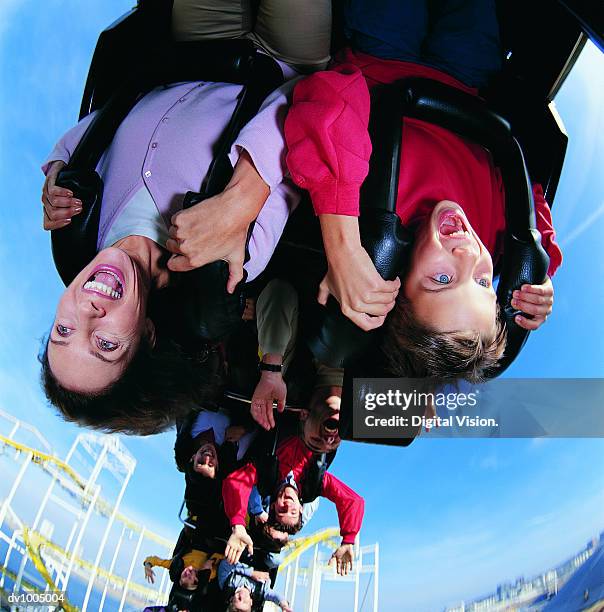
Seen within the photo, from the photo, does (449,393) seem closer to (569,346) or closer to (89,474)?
(569,346)

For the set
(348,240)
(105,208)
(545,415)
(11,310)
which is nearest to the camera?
(348,240)

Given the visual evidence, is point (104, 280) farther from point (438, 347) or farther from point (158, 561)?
point (158, 561)

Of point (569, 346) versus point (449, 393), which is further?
point (569, 346)

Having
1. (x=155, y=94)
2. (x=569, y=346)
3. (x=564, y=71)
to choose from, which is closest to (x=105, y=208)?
Answer: (x=155, y=94)

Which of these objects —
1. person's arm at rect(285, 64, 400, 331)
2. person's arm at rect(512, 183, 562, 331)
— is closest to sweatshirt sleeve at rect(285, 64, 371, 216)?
person's arm at rect(285, 64, 400, 331)

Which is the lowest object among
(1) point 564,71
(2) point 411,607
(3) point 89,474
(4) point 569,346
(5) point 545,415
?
(2) point 411,607

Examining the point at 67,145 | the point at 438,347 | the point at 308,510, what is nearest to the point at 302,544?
the point at 308,510

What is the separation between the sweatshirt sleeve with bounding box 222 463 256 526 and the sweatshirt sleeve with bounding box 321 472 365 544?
0.40 feet

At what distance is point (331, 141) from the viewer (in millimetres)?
602

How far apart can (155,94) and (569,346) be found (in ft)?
2.35

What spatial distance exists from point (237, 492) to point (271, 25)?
2.04 ft

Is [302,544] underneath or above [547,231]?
underneath

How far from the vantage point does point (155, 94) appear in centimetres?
77

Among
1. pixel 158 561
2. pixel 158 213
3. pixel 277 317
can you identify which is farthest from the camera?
pixel 158 561
